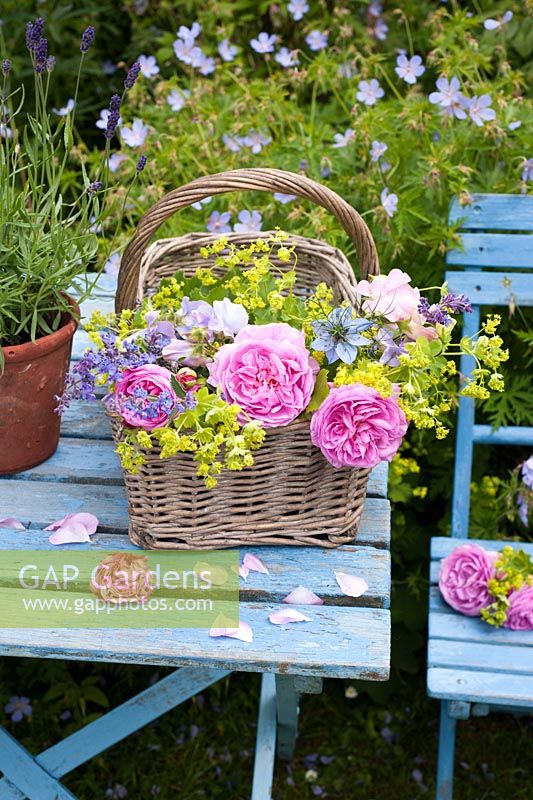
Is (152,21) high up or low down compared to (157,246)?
up

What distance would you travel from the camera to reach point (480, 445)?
8.35ft

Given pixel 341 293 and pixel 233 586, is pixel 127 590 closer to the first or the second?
pixel 233 586

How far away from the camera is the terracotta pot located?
154cm

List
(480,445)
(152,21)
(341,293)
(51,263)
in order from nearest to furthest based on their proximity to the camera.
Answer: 1. (51,263)
2. (341,293)
3. (480,445)
4. (152,21)

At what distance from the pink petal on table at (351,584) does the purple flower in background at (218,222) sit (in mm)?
1088

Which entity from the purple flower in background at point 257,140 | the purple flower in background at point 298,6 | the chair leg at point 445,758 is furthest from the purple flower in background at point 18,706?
the purple flower in background at point 298,6

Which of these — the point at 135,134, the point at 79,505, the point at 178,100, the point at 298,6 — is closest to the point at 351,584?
the point at 79,505

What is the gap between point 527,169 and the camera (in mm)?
2232

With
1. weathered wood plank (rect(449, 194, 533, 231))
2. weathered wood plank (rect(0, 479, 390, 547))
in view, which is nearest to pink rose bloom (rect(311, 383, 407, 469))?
weathered wood plank (rect(0, 479, 390, 547))

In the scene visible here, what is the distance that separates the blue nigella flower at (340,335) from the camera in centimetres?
136

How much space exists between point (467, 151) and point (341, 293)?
0.89 meters

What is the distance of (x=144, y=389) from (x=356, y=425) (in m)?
0.29

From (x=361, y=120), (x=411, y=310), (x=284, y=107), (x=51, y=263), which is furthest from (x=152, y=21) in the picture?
(x=411, y=310)

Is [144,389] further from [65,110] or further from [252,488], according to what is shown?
[65,110]
